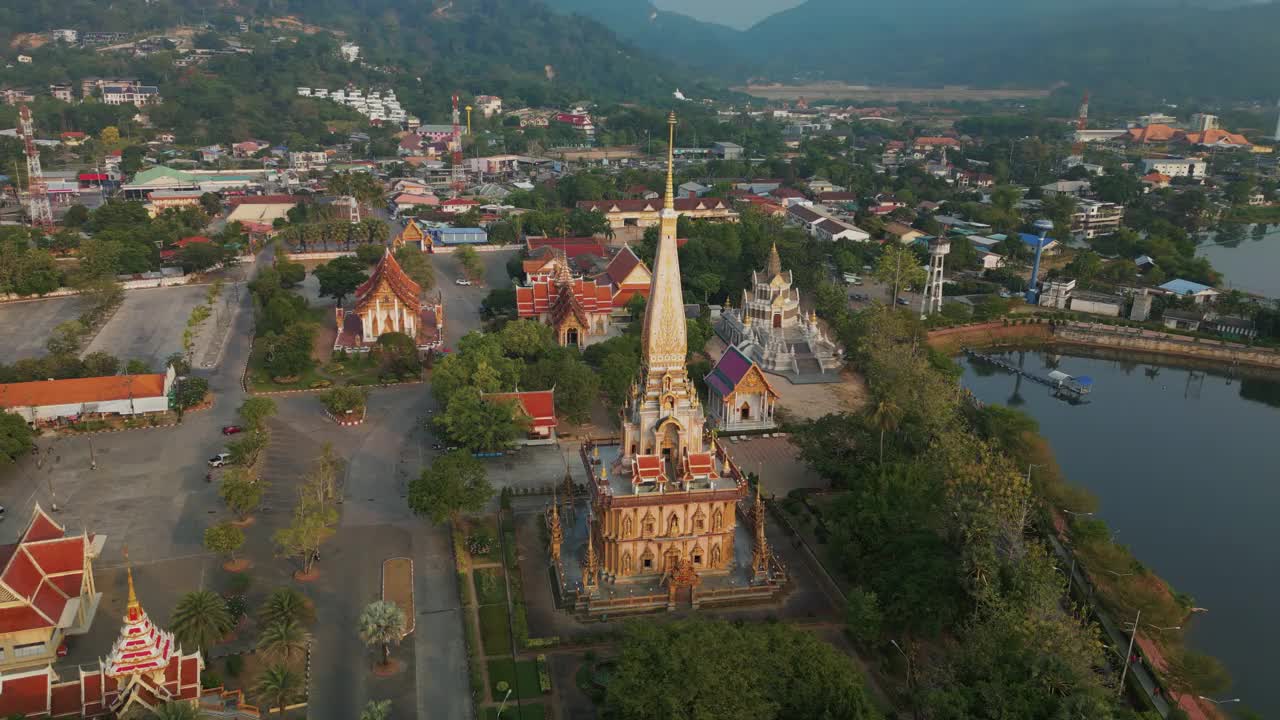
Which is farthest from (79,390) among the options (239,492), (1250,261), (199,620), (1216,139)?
(1216,139)

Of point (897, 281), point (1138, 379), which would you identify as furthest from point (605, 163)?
point (1138, 379)

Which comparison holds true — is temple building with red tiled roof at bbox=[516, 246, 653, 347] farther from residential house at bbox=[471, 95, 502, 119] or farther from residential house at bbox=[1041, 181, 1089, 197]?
residential house at bbox=[471, 95, 502, 119]

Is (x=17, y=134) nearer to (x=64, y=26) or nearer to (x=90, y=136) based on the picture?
(x=90, y=136)

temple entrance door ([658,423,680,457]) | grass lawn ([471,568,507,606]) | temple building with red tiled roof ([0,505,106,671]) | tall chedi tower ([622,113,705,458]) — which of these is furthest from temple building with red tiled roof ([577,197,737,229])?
temple building with red tiled roof ([0,505,106,671])

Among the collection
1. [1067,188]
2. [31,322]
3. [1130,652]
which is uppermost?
[1067,188]

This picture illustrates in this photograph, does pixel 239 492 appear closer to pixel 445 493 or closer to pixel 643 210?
pixel 445 493

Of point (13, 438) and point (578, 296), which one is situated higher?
point (578, 296)

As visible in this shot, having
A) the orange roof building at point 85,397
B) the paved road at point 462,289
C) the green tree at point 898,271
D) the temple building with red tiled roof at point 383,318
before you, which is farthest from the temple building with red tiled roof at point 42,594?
the green tree at point 898,271
